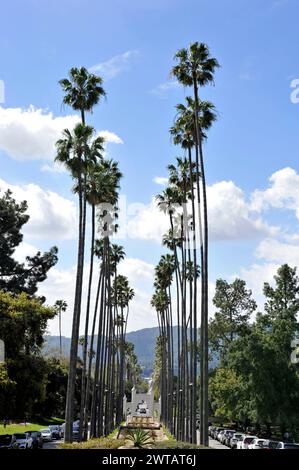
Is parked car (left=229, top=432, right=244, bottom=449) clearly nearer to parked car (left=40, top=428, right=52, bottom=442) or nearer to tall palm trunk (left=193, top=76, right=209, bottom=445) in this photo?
parked car (left=40, top=428, right=52, bottom=442)

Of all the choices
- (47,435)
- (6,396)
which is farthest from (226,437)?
(6,396)

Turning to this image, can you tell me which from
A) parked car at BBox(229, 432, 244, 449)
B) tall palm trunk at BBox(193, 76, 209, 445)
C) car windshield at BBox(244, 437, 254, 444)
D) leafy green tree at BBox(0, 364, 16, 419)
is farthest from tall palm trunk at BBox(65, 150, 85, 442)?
parked car at BBox(229, 432, 244, 449)

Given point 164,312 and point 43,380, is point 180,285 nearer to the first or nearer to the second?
point 43,380

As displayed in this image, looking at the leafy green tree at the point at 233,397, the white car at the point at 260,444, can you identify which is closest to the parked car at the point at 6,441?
the white car at the point at 260,444

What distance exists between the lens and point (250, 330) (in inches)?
2522

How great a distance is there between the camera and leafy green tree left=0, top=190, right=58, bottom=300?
200 ft

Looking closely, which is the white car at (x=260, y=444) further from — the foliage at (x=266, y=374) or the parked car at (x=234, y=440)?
the foliage at (x=266, y=374)

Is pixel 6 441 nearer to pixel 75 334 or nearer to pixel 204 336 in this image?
pixel 75 334

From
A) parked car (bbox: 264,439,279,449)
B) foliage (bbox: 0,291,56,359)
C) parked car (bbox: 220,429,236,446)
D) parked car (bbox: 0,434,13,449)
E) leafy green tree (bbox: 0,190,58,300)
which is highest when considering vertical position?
leafy green tree (bbox: 0,190,58,300)

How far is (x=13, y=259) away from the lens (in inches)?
2480

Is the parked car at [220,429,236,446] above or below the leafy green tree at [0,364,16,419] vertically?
below

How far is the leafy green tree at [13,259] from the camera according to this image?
60.9 metres

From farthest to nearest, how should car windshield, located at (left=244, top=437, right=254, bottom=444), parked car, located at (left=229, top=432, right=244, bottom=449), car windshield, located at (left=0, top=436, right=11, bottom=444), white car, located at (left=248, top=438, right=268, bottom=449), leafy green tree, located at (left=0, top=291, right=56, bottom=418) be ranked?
parked car, located at (left=229, top=432, right=244, bottom=449) < car windshield, located at (left=244, top=437, right=254, bottom=444) < white car, located at (left=248, top=438, right=268, bottom=449) < car windshield, located at (left=0, top=436, right=11, bottom=444) < leafy green tree, located at (left=0, top=291, right=56, bottom=418)
